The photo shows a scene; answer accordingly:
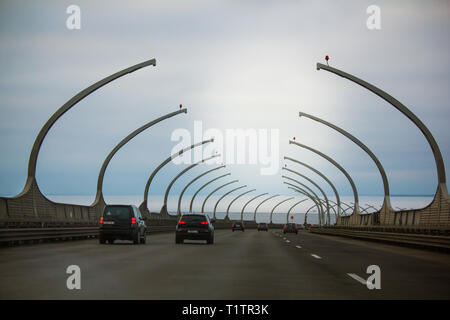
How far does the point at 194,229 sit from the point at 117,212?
3.74m

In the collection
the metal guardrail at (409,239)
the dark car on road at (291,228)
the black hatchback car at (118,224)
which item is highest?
the black hatchback car at (118,224)

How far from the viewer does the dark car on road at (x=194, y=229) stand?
28.5m

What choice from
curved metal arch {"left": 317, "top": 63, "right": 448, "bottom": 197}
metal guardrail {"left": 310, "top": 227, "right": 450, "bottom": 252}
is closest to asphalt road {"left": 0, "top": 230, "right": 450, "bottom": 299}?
metal guardrail {"left": 310, "top": 227, "right": 450, "bottom": 252}

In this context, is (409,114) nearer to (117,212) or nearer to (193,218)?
(193,218)

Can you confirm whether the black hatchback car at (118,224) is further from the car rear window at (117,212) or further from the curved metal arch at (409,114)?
the curved metal arch at (409,114)

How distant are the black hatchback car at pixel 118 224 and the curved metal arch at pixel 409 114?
9947 millimetres

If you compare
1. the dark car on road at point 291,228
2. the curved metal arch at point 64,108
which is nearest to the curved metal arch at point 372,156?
the curved metal arch at point 64,108

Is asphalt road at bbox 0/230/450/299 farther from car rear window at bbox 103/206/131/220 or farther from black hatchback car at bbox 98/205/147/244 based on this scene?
car rear window at bbox 103/206/131/220

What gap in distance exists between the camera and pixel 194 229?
93.9 ft

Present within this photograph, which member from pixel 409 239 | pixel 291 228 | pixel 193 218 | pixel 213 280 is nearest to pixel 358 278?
pixel 213 280

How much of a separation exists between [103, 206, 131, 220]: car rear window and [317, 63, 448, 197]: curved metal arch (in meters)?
9.92

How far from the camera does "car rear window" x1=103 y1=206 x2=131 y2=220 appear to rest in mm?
26625
